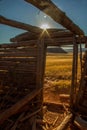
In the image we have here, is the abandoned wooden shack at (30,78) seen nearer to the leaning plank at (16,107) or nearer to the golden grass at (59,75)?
the leaning plank at (16,107)

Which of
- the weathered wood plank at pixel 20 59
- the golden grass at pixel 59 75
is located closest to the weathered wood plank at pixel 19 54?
the weathered wood plank at pixel 20 59

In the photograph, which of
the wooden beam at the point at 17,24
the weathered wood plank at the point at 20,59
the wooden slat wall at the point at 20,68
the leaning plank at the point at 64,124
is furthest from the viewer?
the weathered wood plank at the point at 20,59

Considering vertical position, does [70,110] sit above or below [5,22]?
below

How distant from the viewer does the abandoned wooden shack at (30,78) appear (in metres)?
6.50

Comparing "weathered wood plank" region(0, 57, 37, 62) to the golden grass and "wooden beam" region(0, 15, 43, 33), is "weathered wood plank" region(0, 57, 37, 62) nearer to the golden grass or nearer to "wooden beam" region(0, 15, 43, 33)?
"wooden beam" region(0, 15, 43, 33)

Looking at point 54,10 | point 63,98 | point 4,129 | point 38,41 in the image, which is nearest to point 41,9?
point 54,10

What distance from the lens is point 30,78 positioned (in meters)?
7.62

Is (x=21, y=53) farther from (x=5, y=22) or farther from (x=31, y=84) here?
(x=5, y=22)

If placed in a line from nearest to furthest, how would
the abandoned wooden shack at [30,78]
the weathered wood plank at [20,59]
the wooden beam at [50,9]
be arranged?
the wooden beam at [50,9], the abandoned wooden shack at [30,78], the weathered wood plank at [20,59]

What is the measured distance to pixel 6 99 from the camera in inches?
302

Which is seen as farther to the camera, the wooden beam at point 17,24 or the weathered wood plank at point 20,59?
the weathered wood plank at point 20,59

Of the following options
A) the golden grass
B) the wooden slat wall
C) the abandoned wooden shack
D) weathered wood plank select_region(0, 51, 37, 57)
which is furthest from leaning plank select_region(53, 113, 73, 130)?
the golden grass

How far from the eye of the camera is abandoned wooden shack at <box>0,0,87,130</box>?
6.50m

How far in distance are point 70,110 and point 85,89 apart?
0.98 meters
